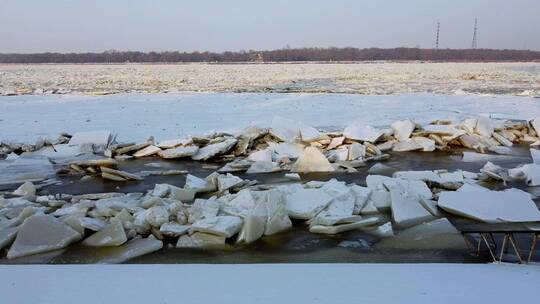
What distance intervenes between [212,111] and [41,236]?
916 cm

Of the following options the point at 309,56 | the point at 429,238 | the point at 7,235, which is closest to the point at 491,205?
the point at 429,238

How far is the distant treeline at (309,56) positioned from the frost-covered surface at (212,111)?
205 ft

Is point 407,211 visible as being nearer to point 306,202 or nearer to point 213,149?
point 306,202

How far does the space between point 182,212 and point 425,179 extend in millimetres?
3481

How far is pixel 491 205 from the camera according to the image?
528cm

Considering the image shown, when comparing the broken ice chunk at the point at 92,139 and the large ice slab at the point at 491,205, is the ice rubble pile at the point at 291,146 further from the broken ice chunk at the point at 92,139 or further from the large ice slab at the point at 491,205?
the large ice slab at the point at 491,205

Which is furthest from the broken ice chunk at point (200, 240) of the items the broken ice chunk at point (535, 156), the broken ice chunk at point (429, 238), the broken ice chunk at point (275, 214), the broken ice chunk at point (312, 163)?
the broken ice chunk at point (535, 156)

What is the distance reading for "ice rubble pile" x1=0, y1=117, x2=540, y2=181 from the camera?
755 cm

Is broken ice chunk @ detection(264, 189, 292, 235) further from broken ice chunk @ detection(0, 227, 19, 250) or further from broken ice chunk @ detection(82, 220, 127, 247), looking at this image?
broken ice chunk @ detection(0, 227, 19, 250)

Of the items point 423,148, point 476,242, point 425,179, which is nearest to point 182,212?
point 476,242
